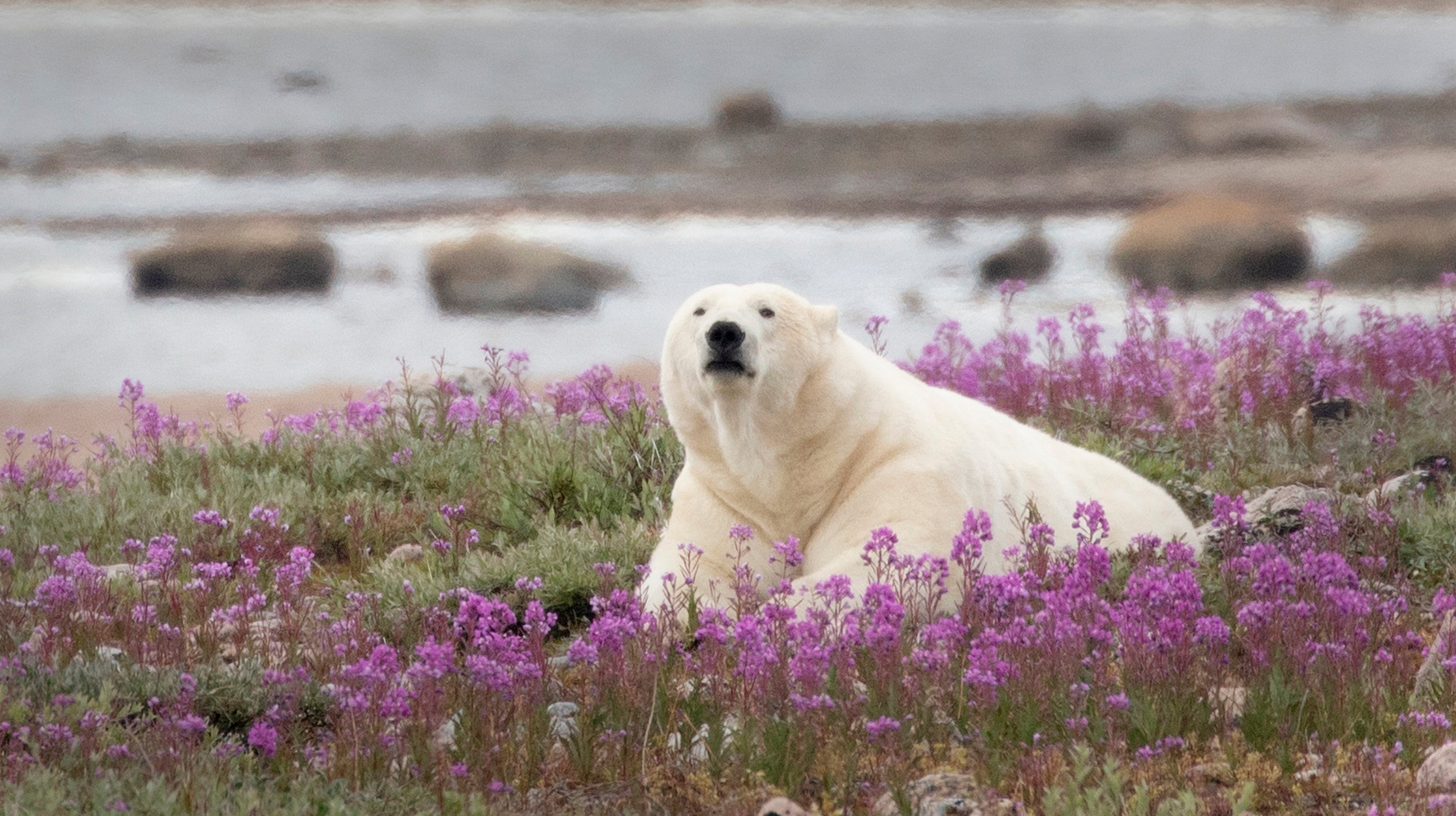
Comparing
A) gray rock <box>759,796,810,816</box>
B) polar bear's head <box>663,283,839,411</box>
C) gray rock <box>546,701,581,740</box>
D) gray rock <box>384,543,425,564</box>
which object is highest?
polar bear's head <box>663,283,839,411</box>

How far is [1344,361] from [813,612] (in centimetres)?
515

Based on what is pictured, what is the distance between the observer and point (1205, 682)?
3992 mm

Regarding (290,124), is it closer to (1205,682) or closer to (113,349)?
(113,349)

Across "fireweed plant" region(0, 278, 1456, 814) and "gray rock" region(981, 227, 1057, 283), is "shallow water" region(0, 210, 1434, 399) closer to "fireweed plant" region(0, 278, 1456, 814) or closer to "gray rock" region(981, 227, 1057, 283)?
"gray rock" region(981, 227, 1057, 283)

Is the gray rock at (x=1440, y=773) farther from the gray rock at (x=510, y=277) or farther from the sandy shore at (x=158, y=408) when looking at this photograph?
the gray rock at (x=510, y=277)

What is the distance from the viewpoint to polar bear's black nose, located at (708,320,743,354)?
4969mm

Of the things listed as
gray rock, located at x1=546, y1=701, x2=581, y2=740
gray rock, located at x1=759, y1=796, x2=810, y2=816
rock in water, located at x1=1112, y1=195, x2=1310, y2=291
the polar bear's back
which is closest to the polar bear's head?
the polar bear's back

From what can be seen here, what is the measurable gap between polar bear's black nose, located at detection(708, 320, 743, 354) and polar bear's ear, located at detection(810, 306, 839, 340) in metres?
0.43

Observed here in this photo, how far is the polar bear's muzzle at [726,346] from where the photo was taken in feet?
16.3

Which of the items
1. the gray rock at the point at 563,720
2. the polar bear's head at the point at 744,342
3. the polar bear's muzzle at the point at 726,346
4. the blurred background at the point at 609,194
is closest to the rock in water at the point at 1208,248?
the blurred background at the point at 609,194

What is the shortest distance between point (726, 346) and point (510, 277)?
1254 centimetres

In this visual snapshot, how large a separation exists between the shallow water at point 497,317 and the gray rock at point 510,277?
0.30 m

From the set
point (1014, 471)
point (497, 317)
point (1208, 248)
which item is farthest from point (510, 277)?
point (1014, 471)

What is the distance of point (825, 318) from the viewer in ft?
17.3
